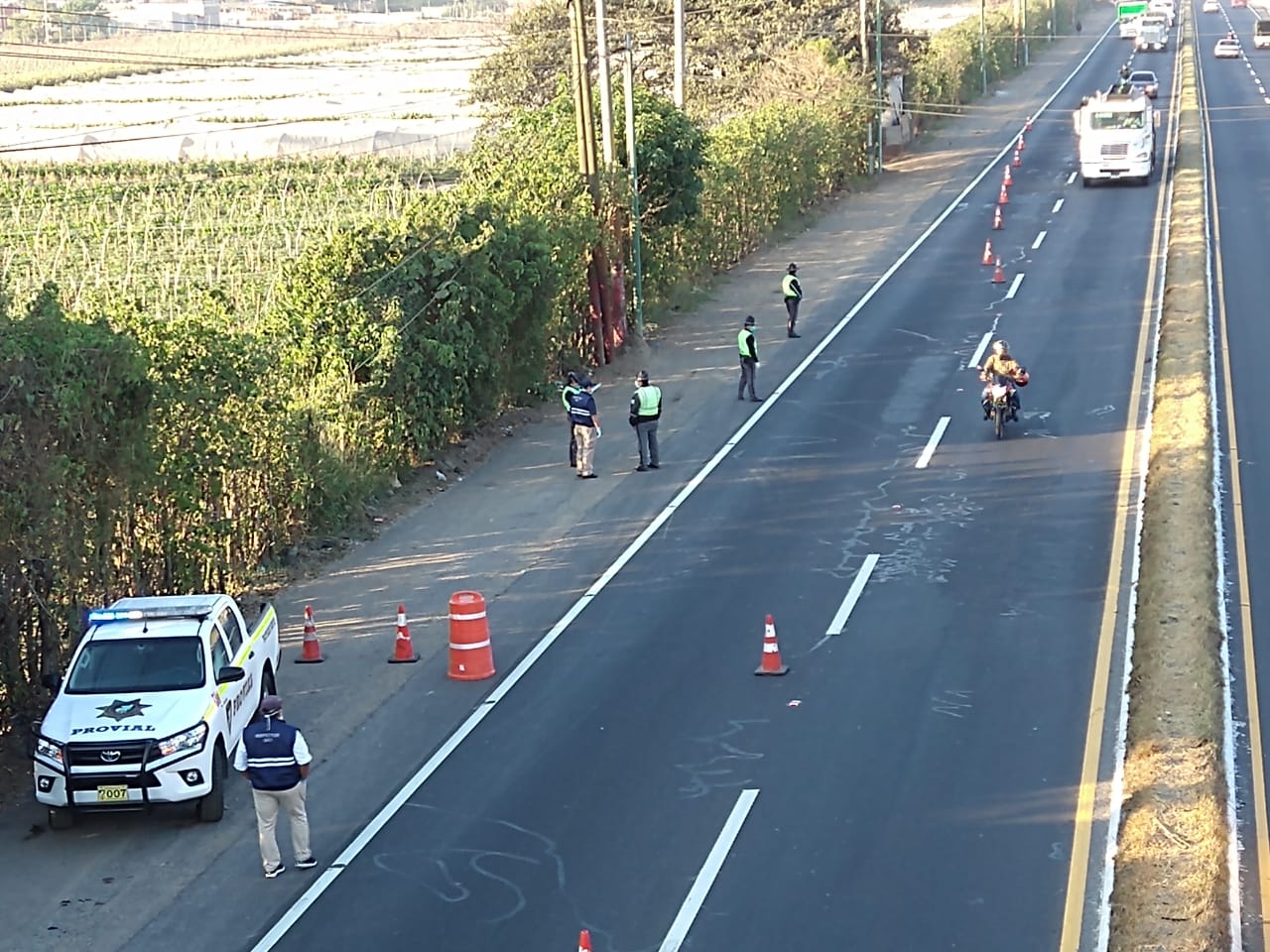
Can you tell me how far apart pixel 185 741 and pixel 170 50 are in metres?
140

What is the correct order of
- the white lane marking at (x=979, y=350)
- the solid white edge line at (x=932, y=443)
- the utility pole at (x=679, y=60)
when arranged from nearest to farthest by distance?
the solid white edge line at (x=932, y=443) → the white lane marking at (x=979, y=350) → the utility pole at (x=679, y=60)

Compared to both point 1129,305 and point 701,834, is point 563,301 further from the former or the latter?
point 701,834

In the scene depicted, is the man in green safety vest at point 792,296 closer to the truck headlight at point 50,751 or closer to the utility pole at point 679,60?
the utility pole at point 679,60

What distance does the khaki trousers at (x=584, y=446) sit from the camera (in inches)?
973

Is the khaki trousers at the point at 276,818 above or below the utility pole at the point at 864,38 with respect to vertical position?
below

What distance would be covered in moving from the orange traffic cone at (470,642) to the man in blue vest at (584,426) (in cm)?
752

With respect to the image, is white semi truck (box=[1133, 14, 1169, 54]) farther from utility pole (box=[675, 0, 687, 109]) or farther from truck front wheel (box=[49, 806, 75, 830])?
truck front wheel (box=[49, 806, 75, 830])

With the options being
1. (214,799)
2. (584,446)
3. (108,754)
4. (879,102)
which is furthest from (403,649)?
(879,102)

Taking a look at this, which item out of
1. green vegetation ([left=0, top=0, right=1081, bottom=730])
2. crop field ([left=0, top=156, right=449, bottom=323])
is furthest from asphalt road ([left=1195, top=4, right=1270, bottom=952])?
crop field ([left=0, top=156, right=449, bottom=323])

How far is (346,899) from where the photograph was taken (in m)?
12.5

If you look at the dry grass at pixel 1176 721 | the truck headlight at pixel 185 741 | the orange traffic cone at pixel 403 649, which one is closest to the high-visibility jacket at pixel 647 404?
the dry grass at pixel 1176 721

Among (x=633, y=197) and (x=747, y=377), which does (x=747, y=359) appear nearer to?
(x=747, y=377)

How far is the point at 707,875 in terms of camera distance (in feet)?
41.2

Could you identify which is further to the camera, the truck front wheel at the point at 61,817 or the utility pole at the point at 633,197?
the utility pole at the point at 633,197
